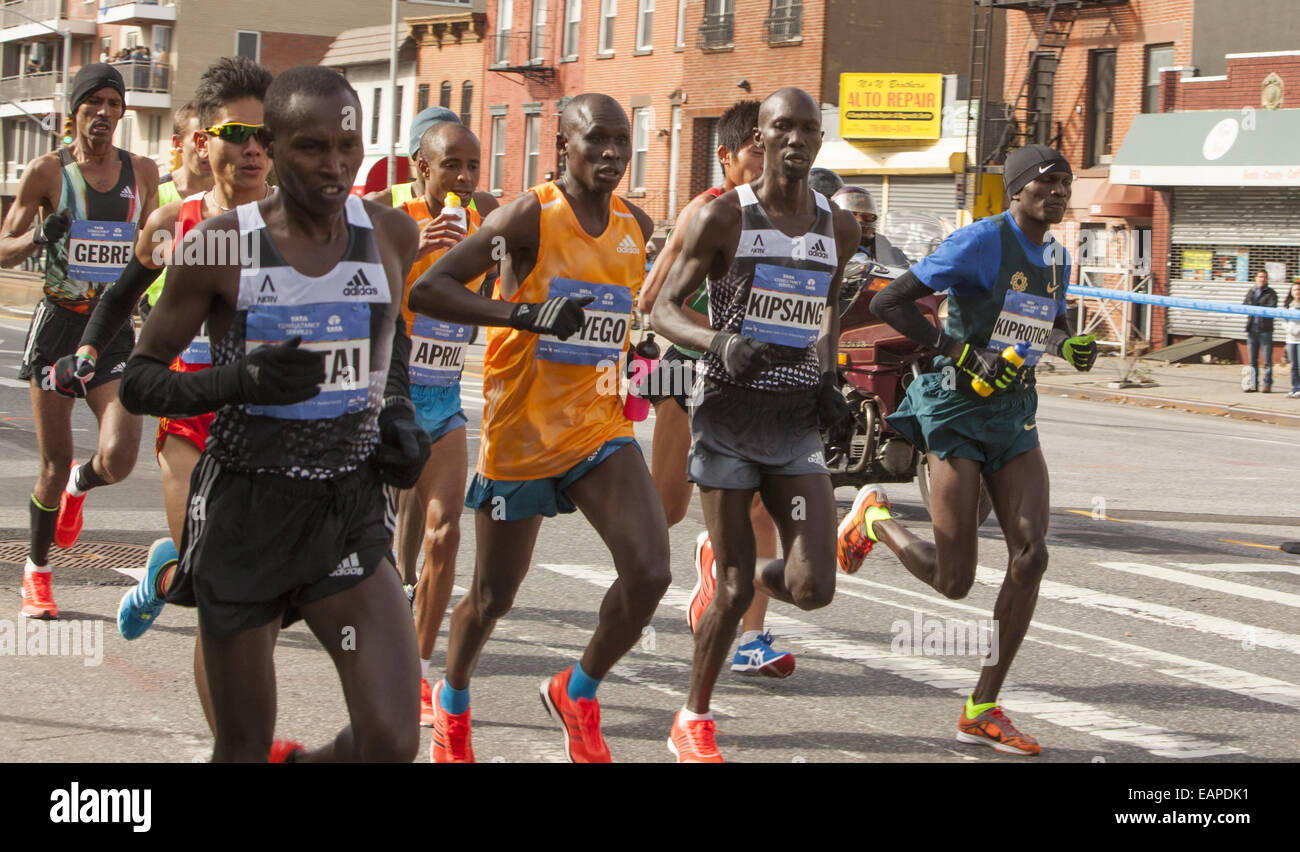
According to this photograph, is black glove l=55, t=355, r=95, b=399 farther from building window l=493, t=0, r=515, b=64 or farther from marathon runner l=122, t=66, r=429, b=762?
building window l=493, t=0, r=515, b=64

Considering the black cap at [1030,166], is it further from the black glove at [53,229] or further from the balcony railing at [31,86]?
the balcony railing at [31,86]

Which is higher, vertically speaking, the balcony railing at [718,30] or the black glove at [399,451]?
the balcony railing at [718,30]

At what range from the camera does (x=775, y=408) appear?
5.63 meters

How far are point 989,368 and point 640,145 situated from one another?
37680 millimetres

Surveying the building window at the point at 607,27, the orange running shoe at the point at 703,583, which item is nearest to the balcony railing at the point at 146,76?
the building window at the point at 607,27

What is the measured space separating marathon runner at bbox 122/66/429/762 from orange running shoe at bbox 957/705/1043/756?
2556 mm

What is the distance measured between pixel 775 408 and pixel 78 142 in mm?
3707

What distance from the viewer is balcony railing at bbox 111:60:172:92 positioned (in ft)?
220

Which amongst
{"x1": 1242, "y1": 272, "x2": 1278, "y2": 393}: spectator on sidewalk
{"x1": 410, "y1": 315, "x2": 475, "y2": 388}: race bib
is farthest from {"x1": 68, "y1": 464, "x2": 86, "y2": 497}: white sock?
{"x1": 1242, "y1": 272, "x2": 1278, "y2": 393}: spectator on sidewalk

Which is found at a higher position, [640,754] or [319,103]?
[319,103]

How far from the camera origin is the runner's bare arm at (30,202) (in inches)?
297

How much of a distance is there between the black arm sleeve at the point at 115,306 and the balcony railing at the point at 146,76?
65.6 meters
